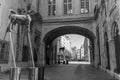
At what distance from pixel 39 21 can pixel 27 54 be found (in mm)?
5919

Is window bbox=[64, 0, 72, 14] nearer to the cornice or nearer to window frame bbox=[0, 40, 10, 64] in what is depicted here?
the cornice

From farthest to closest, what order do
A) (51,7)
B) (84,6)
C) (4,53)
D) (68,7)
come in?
(51,7), (68,7), (84,6), (4,53)

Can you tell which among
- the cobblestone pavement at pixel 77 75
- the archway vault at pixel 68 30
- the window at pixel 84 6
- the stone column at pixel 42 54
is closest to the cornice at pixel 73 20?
the archway vault at pixel 68 30

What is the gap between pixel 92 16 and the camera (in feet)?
61.7

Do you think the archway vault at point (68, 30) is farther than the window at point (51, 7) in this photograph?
No

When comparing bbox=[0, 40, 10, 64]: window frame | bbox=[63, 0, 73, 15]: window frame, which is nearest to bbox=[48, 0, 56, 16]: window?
bbox=[63, 0, 73, 15]: window frame

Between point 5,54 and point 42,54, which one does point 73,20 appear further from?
point 5,54

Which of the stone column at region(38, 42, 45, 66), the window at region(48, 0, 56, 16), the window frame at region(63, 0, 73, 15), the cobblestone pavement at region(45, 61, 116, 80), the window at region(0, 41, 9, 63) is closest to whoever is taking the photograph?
the cobblestone pavement at region(45, 61, 116, 80)

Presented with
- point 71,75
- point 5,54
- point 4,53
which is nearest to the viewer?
point 71,75

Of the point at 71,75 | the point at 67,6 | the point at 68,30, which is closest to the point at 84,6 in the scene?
the point at 67,6

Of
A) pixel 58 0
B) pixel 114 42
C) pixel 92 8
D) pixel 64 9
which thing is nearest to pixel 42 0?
pixel 58 0

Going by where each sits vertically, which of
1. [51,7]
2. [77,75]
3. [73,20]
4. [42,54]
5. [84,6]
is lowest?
[77,75]

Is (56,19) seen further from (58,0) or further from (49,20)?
(58,0)

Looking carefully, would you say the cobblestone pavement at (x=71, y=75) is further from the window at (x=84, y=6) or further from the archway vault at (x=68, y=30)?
the window at (x=84, y=6)
